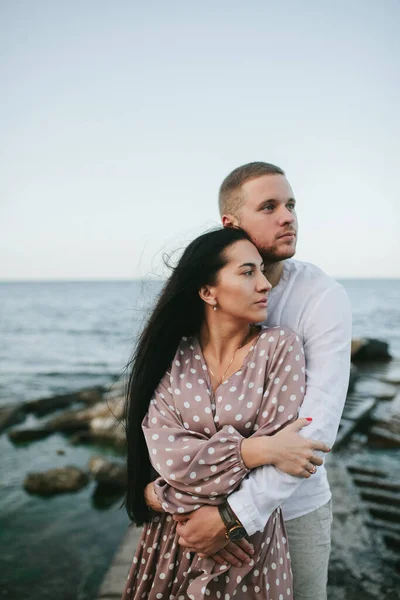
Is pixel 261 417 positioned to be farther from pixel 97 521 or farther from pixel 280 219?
pixel 97 521

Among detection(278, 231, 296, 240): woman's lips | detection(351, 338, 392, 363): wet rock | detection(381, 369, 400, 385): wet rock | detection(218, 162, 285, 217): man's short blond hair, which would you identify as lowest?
detection(351, 338, 392, 363): wet rock

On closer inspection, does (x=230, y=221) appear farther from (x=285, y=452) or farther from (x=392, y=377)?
(x=392, y=377)

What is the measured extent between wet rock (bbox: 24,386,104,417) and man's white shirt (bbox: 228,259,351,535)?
413 inches

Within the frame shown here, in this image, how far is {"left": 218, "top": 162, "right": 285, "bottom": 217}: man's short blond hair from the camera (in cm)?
256

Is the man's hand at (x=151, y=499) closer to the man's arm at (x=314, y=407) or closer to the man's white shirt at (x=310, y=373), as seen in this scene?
the man's arm at (x=314, y=407)

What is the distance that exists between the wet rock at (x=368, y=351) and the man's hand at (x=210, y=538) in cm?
1714

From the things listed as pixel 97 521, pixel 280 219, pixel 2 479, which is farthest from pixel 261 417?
pixel 2 479

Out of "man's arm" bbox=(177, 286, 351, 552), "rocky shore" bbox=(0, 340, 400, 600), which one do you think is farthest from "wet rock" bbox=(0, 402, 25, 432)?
"man's arm" bbox=(177, 286, 351, 552)

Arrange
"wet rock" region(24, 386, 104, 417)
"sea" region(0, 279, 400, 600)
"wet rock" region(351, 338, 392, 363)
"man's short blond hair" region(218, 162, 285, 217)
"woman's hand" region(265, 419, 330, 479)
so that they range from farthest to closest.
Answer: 1. "wet rock" region(351, 338, 392, 363)
2. "wet rock" region(24, 386, 104, 417)
3. "sea" region(0, 279, 400, 600)
4. "man's short blond hair" region(218, 162, 285, 217)
5. "woman's hand" region(265, 419, 330, 479)

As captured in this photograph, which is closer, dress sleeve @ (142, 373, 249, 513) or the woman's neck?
dress sleeve @ (142, 373, 249, 513)

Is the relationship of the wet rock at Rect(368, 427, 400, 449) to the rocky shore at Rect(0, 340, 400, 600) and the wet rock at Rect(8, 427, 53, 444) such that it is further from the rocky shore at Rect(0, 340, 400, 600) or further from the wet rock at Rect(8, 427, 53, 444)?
the wet rock at Rect(8, 427, 53, 444)

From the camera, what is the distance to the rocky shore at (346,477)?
4.52 m

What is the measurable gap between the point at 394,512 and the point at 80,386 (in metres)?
12.0

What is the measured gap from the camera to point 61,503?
6.96m
